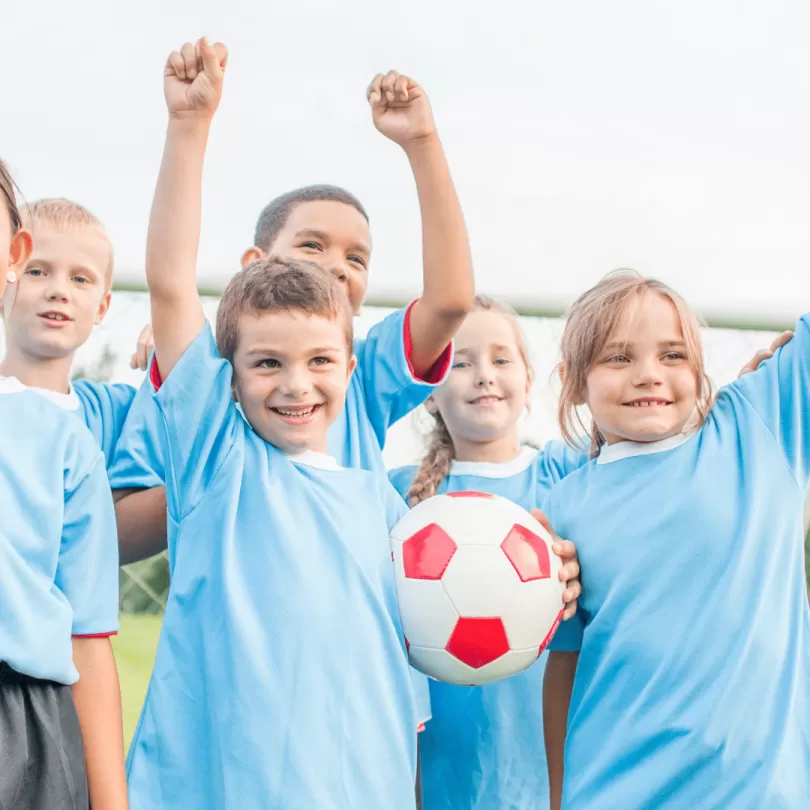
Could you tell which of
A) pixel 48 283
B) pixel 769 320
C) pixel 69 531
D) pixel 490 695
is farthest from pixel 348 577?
pixel 769 320

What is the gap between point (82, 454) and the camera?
1538 mm

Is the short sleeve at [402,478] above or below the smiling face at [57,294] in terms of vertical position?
below

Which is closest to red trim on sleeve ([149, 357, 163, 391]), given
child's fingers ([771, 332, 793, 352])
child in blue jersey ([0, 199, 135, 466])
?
child in blue jersey ([0, 199, 135, 466])

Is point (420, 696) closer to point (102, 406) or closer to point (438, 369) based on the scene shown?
point (438, 369)

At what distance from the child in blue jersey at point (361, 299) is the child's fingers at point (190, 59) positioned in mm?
351

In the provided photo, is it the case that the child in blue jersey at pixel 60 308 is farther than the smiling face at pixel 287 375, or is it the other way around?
the child in blue jersey at pixel 60 308

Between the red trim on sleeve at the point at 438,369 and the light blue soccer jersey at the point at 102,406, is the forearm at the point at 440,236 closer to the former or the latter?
the red trim on sleeve at the point at 438,369

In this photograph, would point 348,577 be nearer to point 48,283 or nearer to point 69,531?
point 69,531

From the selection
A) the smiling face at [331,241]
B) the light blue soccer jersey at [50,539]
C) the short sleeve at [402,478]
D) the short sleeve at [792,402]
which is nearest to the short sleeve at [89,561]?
the light blue soccer jersey at [50,539]

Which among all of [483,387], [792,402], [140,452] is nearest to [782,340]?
[792,402]

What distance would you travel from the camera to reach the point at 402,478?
2.59 m

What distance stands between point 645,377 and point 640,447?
0.14m

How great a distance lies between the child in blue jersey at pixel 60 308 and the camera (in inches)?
85.8

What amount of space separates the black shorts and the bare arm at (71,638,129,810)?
0.17ft
